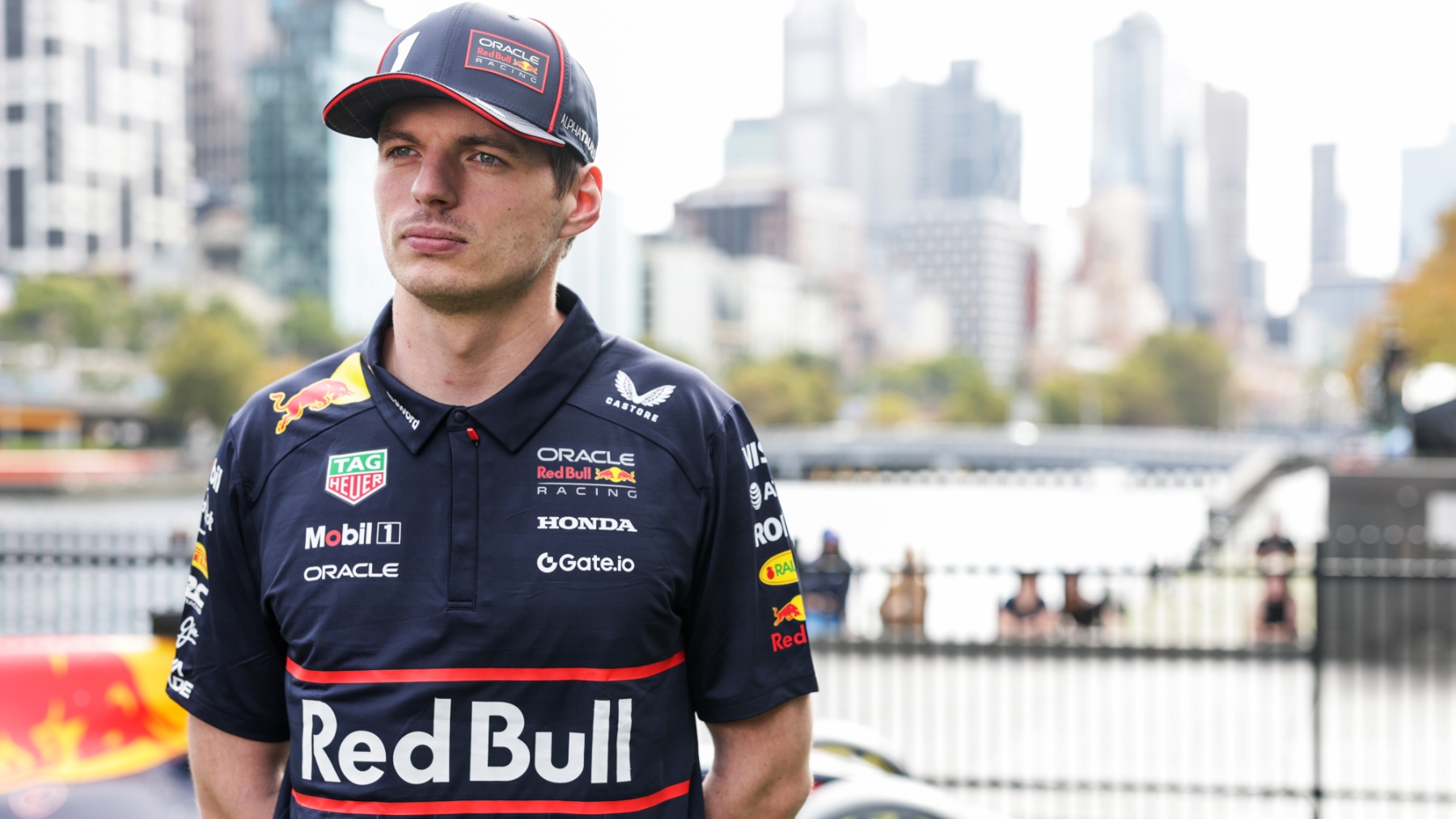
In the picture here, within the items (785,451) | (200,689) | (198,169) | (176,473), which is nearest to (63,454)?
(176,473)

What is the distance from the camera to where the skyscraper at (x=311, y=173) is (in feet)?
353

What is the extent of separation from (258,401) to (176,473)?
61.9 metres

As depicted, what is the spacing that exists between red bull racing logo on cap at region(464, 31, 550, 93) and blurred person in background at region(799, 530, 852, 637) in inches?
340

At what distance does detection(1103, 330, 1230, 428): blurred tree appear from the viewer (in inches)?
4390

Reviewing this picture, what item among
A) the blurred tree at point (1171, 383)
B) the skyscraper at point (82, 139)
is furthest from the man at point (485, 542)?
the skyscraper at point (82, 139)

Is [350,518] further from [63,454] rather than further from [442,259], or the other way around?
[63,454]

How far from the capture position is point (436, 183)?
172cm

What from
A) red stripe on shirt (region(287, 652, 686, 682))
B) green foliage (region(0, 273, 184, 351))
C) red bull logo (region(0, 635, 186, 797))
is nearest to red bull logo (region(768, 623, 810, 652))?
red stripe on shirt (region(287, 652, 686, 682))

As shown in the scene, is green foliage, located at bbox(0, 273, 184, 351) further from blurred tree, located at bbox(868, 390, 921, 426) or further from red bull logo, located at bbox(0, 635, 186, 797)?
red bull logo, located at bbox(0, 635, 186, 797)

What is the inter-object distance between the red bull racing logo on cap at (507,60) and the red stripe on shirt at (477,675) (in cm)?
76

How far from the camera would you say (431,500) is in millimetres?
1752

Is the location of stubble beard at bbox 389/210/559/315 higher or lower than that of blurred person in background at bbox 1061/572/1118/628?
higher

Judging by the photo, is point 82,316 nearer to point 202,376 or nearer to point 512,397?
point 202,376

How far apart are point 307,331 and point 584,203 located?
95358 millimetres
